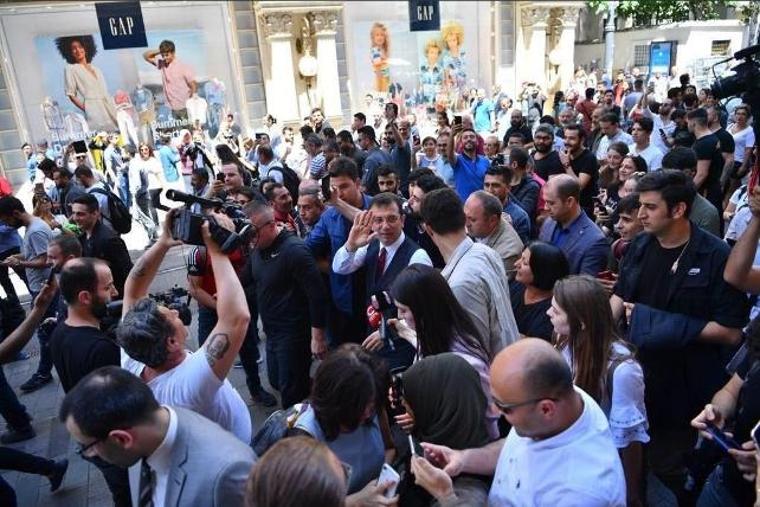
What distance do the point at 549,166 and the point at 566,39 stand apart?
58.1ft

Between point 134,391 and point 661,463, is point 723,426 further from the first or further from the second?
point 134,391

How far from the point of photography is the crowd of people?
67.1 inches

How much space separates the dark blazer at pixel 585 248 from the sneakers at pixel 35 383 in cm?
494

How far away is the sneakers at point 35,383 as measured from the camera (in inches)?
206

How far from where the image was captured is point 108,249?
463cm

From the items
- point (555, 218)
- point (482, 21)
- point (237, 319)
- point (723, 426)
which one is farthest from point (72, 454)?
point (482, 21)

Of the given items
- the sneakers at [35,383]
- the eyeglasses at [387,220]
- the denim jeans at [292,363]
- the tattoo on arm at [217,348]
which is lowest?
the sneakers at [35,383]

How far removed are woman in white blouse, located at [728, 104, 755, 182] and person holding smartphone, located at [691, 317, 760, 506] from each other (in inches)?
218

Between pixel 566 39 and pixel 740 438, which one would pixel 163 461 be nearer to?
pixel 740 438

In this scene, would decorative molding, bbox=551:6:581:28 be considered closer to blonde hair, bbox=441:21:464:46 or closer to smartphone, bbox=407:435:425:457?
blonde hair, bbox=441:21:464:46

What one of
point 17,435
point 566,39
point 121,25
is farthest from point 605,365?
point 566,39

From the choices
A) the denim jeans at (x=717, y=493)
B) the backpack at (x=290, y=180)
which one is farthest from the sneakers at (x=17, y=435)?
the denim jeans at (x=717, y=493)

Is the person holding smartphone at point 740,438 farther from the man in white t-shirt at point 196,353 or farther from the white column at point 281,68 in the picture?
the white column at point 281,68

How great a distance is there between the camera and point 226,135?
1461 cm
